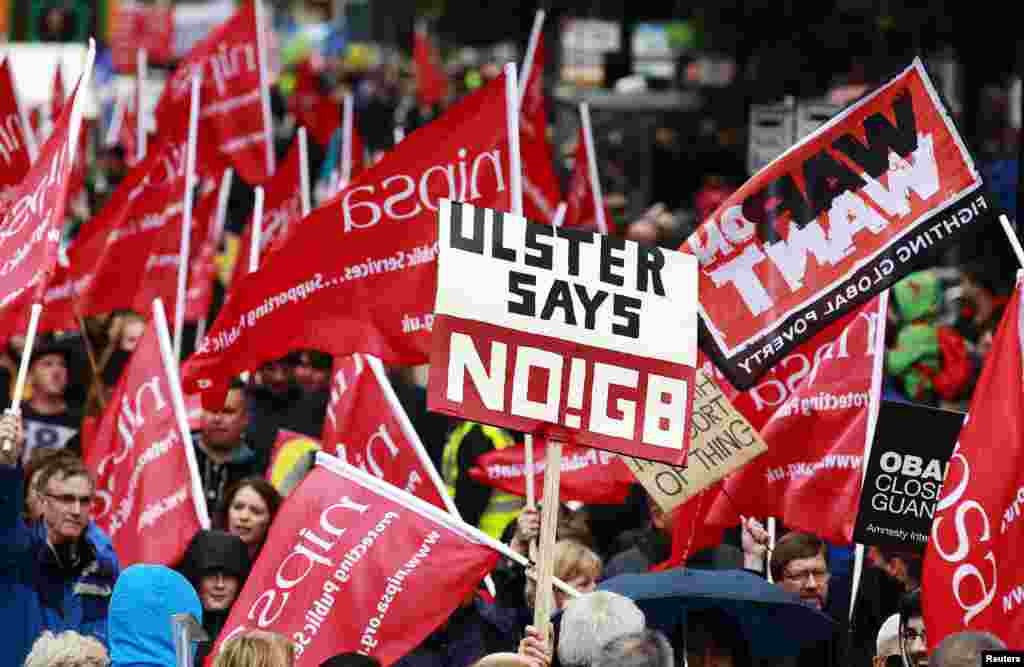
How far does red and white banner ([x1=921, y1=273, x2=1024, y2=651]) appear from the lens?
23.8 ft

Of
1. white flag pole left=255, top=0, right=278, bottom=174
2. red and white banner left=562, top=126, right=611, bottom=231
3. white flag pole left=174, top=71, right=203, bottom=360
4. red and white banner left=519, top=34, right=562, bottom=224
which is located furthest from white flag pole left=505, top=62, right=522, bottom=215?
white flag pole left=255, top=0, right=278, bottom=174

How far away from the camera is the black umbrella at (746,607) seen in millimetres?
7085

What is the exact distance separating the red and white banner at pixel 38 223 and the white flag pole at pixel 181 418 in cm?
101

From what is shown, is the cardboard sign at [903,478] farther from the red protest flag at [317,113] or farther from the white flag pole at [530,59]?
the red protest flag at [317,113]

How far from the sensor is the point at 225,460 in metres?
10.6

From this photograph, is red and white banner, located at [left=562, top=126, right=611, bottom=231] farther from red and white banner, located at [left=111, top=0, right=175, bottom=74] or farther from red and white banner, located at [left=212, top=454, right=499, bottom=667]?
red and white banner, located at [left=111, top=0, right=175, bottom=74]

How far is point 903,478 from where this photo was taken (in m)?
8.17

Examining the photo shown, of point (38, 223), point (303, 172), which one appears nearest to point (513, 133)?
point (38, 223)

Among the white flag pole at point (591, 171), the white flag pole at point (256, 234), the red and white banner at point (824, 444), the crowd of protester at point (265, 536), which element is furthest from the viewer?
the white flag pole at point (591, 171)

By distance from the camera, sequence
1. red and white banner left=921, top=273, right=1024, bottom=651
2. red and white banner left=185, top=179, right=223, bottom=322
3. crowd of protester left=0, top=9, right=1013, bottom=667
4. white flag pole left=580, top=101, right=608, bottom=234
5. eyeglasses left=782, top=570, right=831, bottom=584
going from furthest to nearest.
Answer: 1. red and white banner left=185, top=179, right=223, bottom=322
2. white flag pole left=580, top=101, right=608, bottom=234
3. eyeglasses left=782, top=570, right=831, bottom=584
4. red and white banner left=921, top=273, right=1024, bottom=651
5. crowd of protester left=0, top=9, right=1013, bottom=667

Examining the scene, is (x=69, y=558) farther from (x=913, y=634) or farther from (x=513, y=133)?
(x=913, y=634)

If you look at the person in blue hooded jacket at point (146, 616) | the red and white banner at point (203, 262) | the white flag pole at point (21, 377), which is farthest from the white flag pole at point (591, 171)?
the person in blue hooded jacket at point (146, 616)

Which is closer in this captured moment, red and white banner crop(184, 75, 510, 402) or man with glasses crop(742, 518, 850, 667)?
man with glasses crop(742, 518, 850, 667)

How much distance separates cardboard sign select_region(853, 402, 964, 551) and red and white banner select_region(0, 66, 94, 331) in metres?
2.99
